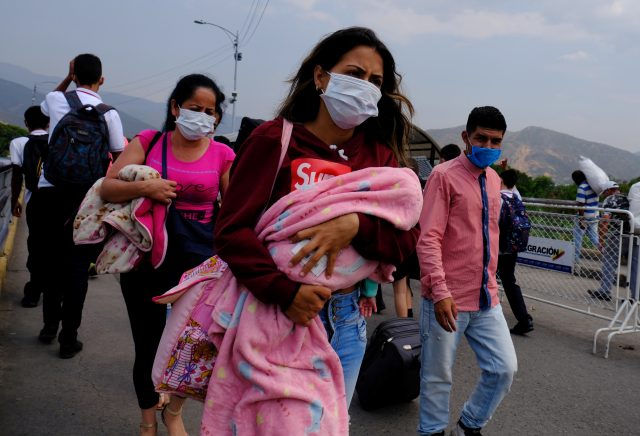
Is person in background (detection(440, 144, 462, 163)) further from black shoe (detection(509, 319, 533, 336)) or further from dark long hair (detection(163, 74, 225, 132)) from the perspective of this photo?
dark long hair (detection(163, 74, 225, 132))

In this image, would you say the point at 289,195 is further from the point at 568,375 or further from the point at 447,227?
the point at 568,375

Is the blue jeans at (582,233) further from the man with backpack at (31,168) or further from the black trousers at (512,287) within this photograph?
the man with backpack at (31,168)

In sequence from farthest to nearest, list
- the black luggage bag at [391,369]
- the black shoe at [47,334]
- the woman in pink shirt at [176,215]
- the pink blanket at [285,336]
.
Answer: the black shoe at [47,334]
the black luggage bag at [391,369]
the woman in pink shirt at [176,215]
the pink blanket at [285,336]

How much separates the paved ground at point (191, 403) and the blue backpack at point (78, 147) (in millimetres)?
1423

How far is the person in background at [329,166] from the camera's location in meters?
1.49

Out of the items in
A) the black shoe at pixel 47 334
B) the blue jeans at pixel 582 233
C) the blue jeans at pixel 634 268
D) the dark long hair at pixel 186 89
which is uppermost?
the dark long hair at pixel 186 89

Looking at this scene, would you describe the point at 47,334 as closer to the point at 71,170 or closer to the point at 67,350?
the point at 67,350

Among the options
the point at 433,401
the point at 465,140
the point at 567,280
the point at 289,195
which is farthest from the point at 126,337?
the point at 567,280

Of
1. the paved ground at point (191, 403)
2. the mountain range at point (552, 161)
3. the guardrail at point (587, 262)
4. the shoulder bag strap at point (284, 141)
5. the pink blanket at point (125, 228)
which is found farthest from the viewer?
the mountain range at point (552, 161)

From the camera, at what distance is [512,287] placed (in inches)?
230

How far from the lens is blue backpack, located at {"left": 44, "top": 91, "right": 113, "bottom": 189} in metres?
3.65

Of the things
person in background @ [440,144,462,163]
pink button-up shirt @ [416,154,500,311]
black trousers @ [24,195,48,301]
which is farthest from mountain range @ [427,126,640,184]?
pink button-up shirt @ [416,154,500,311]

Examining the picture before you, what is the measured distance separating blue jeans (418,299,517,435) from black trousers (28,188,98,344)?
2.48m

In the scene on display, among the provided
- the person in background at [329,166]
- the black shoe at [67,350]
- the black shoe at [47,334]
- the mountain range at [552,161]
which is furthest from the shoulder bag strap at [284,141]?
the mountain range at [552,161]
